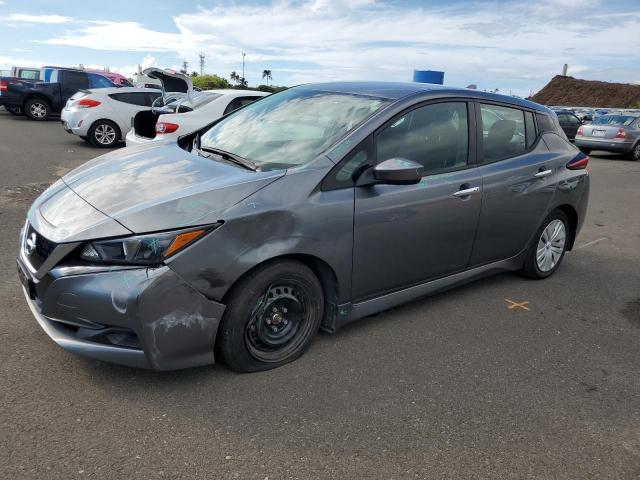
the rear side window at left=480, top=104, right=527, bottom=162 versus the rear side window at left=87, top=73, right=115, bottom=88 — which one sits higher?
the rear side window at left=87, top=73, right=115, bottom=88

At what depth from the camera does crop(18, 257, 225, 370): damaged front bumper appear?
2537 mm

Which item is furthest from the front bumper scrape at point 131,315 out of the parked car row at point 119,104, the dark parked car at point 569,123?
the dark parked car at point 569,123

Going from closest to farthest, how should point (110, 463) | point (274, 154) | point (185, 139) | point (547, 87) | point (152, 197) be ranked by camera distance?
point (110, 463), point (152, 197), point (274, 154), point (185, 139), point (547, 87)

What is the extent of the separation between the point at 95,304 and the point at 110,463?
2.38 ft

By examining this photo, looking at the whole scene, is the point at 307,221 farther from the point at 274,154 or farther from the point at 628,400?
the point at 628,400

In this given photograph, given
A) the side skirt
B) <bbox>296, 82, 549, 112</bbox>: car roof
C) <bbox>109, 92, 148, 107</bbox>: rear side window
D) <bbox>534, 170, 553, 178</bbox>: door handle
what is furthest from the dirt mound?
<bbox>296, 82, 549, 112</bbox>: car roof

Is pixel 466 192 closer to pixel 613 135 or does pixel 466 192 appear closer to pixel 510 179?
pixel 510 179

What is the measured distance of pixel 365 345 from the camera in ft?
11.4

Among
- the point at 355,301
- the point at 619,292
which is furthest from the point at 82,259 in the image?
the point at 619,292

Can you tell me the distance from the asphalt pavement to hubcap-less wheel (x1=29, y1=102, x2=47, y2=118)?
1588cm

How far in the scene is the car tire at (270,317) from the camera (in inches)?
112

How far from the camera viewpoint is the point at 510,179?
162 inches

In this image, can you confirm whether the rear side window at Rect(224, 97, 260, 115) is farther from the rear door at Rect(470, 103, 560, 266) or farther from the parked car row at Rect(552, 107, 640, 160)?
the parked car row at Rect(552, 107, 640, 160)

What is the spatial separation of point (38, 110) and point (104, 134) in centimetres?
711
